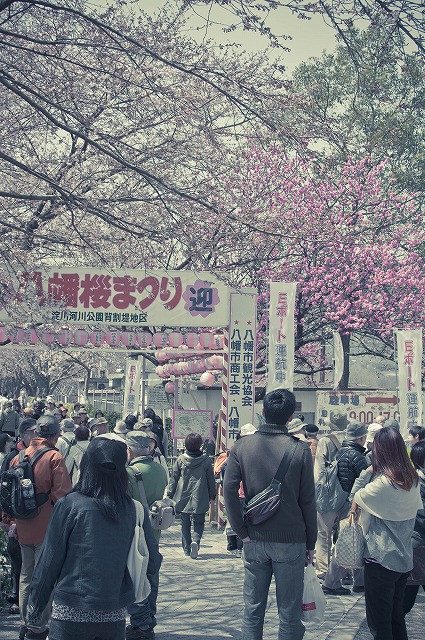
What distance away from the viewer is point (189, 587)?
9.03 m

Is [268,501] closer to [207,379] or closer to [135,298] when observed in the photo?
[135,298]

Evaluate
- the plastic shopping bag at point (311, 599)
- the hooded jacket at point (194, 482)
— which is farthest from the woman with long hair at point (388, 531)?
the hooded jacket at point (194, 482)

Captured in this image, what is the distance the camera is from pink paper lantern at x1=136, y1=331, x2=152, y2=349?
15898 millimetres

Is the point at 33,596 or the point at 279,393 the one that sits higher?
the point at 279,393

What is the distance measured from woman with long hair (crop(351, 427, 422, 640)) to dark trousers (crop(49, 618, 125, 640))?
213 cm

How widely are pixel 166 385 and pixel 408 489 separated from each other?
19.1m

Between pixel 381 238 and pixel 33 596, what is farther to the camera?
pixel 381 238

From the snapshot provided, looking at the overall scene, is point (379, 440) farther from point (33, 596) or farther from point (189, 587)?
point (189, 587)

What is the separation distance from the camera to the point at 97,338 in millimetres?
15656

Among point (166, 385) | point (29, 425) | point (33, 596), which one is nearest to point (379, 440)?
point (33, 596)

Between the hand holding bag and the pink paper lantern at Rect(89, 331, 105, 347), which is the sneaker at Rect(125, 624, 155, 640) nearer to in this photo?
the hand holding bag

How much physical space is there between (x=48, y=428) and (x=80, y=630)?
3.35m

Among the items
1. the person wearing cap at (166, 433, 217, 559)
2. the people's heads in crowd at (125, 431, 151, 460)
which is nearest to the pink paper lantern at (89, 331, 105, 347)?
the person wearing cap at (166, 433, 217, 559)

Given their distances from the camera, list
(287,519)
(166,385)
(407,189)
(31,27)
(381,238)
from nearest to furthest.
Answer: (287,519), (31,27), (166,385), (381,238), (407,189)
